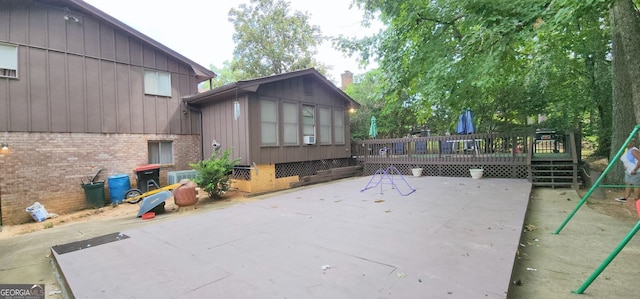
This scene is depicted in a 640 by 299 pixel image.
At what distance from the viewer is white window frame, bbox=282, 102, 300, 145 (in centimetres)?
960

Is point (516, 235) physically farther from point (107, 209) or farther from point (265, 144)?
point (107, 209)

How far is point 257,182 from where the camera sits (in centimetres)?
862

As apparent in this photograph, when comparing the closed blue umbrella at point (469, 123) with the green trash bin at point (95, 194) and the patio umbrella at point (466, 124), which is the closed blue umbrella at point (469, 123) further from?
the green trash bin at point (95, 194)

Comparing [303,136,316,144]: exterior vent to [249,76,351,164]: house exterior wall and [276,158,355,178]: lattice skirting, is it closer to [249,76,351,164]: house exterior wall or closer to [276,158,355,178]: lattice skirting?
[249,76,351,164]: house exterior wall

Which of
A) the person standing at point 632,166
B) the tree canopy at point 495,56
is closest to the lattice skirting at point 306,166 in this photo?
the tree canopy at point 495,56

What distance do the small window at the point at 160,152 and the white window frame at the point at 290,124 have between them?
4.19 metres

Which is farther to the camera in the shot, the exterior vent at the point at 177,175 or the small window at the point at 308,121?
the small window at the point at 308,121

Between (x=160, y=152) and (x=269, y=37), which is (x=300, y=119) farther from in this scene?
(x=269, y=37)

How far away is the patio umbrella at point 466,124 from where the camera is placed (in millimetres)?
10438

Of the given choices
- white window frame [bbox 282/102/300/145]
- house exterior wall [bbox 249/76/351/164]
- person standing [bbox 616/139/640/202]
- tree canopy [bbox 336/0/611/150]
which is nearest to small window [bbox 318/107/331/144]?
house exterior wall [bbox 249/76/351/164]

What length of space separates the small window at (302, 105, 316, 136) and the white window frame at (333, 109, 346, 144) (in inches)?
53.0

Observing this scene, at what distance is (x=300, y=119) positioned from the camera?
1012 centimetres

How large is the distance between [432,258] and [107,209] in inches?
334

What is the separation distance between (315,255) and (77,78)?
9020 millimetres
